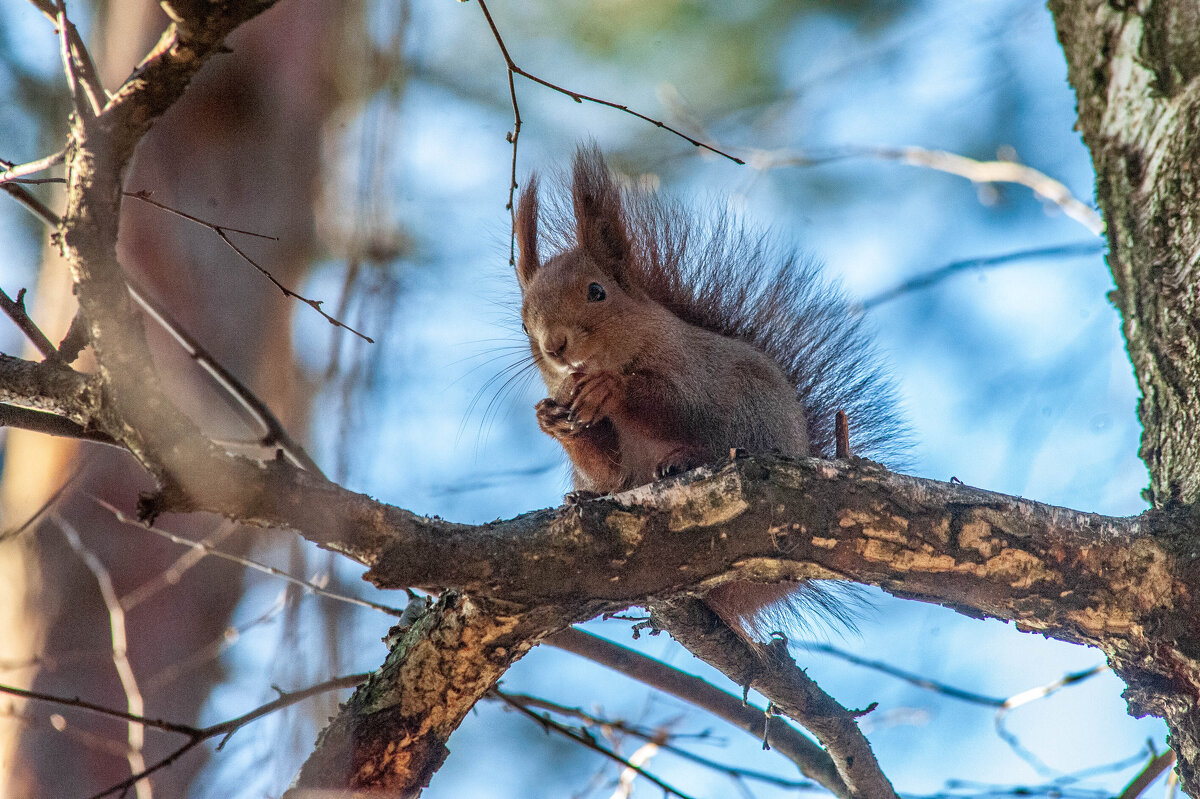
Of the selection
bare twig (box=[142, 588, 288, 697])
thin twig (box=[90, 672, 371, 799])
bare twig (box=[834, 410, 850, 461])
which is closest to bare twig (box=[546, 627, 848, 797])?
thin twig (box=[90, 672, 371, 799])

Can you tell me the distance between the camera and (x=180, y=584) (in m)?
3.63

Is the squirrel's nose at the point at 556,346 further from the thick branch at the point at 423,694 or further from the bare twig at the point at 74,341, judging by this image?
the bare twig at the point at 74,341

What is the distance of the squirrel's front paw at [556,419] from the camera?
1990 millimetres

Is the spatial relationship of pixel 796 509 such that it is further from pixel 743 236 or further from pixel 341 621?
pixel 743 236

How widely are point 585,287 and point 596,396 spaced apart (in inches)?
12.0

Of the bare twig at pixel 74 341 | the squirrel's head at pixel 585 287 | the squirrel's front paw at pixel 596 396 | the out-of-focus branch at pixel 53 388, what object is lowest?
the out-of-focus branch at pixel 53 388

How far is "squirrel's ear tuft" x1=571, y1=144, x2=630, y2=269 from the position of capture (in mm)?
2312

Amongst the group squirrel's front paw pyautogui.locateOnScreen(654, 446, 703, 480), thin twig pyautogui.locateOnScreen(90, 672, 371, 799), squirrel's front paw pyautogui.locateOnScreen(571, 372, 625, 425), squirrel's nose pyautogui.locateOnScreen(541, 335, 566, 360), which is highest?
squirrel's nose pyautogui.locateOnScreen(541, 335, 566, 360)

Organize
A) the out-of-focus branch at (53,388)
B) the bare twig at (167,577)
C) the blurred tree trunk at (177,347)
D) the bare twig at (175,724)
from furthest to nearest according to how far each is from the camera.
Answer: the blurred tree trunk at (177,347), the bare twig at (167,577), the bare twig at (175,724), the out-of-focus branch at (53,388)

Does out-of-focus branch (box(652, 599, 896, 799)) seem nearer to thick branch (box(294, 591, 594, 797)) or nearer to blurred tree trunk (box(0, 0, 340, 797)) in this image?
thick branch (box(294, 591, 594, 797))

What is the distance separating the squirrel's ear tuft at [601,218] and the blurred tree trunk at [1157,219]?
1138 mm

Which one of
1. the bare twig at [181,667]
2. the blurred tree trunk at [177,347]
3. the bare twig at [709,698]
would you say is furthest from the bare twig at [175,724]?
the blurred tree trunk at [177,347]

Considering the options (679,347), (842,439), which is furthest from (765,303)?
(842,439)

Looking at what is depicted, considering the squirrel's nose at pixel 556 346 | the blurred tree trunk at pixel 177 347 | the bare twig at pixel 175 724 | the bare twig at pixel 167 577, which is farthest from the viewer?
the blurred tree trunk at pixel 177 347
